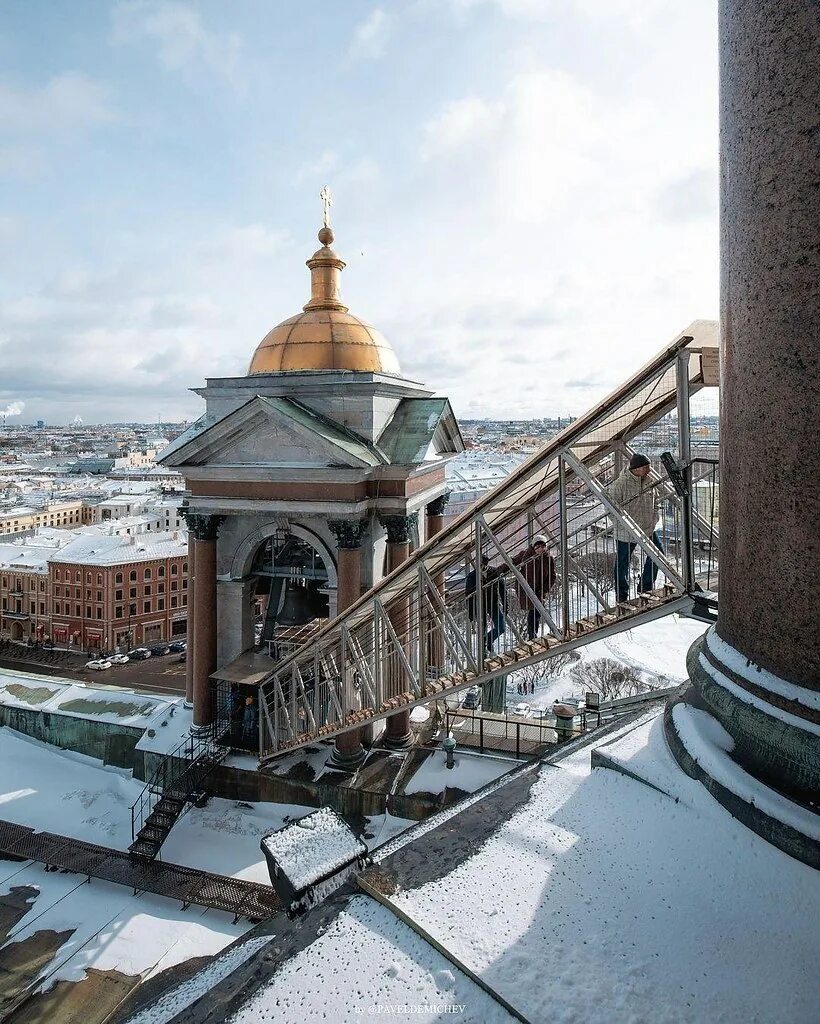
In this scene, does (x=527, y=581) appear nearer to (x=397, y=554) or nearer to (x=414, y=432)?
(x=397, y=554)

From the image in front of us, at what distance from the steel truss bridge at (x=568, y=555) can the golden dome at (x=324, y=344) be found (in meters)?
7.96

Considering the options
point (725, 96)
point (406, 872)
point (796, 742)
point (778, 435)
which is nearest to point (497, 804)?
point (406, 872)

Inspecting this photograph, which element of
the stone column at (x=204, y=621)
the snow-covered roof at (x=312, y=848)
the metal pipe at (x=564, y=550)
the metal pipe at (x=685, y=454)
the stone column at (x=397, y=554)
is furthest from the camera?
the stone column at (x=204, y=621)

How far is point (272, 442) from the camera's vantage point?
15.3 m

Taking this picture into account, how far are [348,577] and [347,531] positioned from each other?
1.08m

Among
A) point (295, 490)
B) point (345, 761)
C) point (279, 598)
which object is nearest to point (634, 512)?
point (295, 490)

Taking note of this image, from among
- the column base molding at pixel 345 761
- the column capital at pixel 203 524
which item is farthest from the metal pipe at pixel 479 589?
the column capital at pixel 203 524

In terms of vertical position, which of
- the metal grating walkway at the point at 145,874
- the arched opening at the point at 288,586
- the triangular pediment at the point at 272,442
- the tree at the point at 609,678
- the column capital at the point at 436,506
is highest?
the triangular pediment at the point at 272,442

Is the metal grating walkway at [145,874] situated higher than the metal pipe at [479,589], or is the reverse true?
the metal pipe at [479,589]

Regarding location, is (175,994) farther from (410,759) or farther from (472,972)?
(410,759)

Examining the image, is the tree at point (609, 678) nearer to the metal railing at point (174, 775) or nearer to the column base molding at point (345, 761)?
the column base molding at point (345, 761)

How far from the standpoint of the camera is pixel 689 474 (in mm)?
5109

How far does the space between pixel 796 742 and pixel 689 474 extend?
2587 millimetres

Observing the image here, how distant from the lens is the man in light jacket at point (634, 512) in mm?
6728
